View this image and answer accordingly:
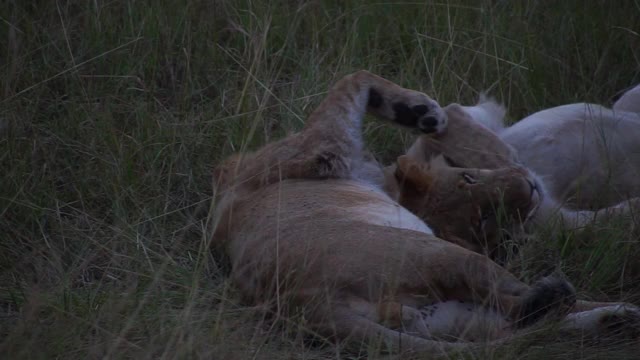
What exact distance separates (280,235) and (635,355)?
45.2 inches

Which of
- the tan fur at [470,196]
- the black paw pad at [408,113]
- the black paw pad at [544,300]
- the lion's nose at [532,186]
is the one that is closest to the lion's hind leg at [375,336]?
the black paw pad at [544,300]

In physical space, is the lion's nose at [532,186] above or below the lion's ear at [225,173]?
above

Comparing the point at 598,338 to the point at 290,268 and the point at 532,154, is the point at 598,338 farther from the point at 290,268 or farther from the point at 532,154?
the point at 532,154

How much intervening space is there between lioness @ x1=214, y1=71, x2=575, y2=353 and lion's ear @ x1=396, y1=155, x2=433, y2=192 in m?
0.11

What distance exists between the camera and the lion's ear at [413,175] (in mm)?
3877

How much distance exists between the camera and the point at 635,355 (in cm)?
292

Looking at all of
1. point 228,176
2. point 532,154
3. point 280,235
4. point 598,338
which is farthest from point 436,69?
point 598,338

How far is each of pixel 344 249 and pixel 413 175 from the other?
0.75 m

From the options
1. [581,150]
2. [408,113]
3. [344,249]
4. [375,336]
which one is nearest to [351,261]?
[344,249]

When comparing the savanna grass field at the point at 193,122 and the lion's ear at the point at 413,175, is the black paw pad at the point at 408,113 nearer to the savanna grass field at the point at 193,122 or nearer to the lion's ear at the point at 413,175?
the lion's ear at the point at 413,175

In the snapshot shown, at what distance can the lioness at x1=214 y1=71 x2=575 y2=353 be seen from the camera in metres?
3.02

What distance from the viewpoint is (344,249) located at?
10.5 ft

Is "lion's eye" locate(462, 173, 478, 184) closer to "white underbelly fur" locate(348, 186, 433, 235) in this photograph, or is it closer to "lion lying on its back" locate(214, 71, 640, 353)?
"lion lying on its back" locate(214, 71, 640, 353)

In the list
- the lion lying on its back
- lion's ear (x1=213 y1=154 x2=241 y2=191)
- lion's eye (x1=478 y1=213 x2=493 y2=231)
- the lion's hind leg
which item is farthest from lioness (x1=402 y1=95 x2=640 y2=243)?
the lion's hind leg
